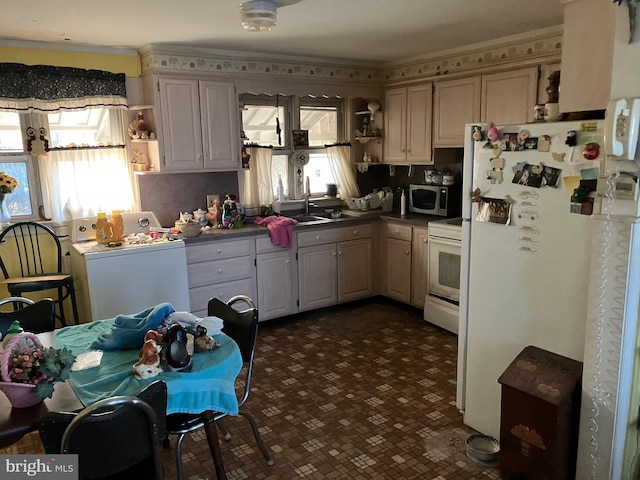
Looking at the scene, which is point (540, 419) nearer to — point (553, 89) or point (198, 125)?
point (553, 89)

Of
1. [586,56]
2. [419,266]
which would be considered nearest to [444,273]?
[419,266]

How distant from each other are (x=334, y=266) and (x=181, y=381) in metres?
2.95

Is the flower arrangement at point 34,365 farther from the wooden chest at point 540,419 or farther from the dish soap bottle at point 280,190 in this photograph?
the dish soap bottle at point 280,190

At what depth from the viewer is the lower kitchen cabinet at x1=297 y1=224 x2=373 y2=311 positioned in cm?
455

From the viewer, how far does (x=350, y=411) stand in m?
3.03

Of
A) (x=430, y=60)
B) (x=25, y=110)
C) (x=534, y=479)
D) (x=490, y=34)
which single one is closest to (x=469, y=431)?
(x=534, y=479)

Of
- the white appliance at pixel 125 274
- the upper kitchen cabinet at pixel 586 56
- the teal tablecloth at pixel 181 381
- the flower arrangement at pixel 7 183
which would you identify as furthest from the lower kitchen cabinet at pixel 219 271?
the upper kitchen cabinet at pixel 586 56

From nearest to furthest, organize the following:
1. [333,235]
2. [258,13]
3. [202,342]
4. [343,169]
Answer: [202,342]
[258,13]
[333,235]
[343,169]

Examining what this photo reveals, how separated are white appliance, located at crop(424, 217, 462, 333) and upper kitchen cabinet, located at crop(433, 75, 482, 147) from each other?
0.75 m

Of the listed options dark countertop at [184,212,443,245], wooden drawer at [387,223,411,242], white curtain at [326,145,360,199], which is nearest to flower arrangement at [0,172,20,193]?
dark countertop at [184,212,443,245]

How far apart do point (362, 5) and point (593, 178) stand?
1709 millimetres

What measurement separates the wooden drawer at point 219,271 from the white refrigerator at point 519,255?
206 cm

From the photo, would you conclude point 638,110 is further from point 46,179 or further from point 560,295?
point 46,179

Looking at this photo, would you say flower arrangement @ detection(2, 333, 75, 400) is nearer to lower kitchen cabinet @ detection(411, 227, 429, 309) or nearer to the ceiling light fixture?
the ceiling light fixture
